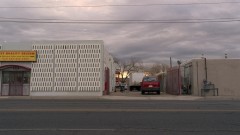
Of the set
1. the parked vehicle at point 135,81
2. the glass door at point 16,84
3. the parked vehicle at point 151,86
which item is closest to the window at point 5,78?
the glass door at point 16,84

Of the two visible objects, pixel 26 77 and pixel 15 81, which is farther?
pixel 26 77

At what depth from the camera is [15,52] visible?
1409 inches

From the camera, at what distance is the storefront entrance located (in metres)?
36.1

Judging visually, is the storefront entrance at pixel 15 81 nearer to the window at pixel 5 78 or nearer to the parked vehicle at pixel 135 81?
the window at pixel 5 78

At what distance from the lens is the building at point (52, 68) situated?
35688 millimetres

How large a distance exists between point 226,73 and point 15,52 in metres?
20.6

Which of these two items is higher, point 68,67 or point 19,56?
point 19,56

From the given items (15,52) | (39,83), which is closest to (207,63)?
(39,83)

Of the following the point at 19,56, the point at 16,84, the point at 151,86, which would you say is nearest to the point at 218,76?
the point at 151,86

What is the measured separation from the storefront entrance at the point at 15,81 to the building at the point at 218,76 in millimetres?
16629

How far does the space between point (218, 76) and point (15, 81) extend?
19946 millimetres

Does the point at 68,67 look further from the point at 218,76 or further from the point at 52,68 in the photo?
the point at 218,76

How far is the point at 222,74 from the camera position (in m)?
34.6
